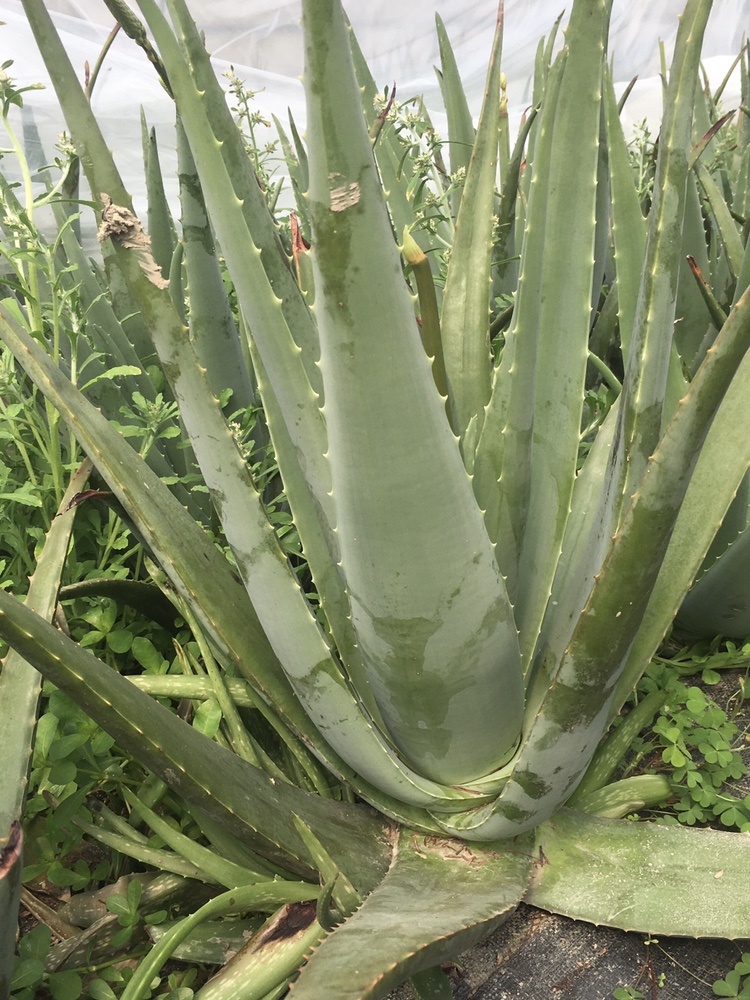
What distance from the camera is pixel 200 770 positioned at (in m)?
0.61

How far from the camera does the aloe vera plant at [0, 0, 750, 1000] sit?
1.62ft

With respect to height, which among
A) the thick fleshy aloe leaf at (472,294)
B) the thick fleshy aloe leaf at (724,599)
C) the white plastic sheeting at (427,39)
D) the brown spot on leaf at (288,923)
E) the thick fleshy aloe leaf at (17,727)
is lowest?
the brown spot on leaf at (288,923)

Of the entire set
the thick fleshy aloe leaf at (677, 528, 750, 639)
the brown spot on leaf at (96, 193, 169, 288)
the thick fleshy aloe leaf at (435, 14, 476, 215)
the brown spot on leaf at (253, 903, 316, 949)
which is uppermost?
the thick fleshy aloe leaf at (435, 14, 476, 215)

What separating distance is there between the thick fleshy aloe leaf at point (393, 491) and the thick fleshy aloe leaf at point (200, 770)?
0.10 meters

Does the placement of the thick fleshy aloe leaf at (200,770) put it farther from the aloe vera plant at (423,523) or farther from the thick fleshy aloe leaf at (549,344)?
the thick fleshy aloe leaf at (549,344)

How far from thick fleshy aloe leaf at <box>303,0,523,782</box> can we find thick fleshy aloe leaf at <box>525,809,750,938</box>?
109 millimetres

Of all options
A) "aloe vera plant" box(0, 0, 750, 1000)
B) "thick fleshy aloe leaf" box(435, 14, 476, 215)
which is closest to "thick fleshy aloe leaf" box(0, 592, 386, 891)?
"aloe vera plant" box(0, 0, 750, 1000)

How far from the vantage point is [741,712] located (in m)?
0.92

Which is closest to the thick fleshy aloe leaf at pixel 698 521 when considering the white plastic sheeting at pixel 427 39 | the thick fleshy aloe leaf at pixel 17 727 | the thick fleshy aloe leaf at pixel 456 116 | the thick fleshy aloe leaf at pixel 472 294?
the thick fleshy aloe leaf at pixel 472 294

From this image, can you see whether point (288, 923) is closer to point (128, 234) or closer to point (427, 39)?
point (128, 234)

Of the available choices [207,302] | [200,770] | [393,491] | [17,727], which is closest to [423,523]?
[393,491]

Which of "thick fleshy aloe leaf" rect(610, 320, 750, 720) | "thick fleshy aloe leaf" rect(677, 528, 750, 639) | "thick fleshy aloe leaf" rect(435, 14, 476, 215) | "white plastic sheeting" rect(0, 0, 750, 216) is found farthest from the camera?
"white plastic sheeting" rect(0, 0, 750, 216)

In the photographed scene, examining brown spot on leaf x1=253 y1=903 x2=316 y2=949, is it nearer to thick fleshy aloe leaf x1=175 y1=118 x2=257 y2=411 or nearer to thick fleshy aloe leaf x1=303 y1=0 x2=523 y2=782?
thick fleshy aloe leaf x1=303 y1=0 x2=523 y2=782

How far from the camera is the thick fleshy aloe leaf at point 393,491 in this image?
427mm
